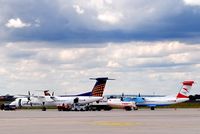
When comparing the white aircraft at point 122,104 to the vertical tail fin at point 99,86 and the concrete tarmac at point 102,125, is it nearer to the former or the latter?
the vertical tail fin at point 99,86

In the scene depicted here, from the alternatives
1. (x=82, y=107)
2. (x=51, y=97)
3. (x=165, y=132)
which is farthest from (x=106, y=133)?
(x=51, y=97)

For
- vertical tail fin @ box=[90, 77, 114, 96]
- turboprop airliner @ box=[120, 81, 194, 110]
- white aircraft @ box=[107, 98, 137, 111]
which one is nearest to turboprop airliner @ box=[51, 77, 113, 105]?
vertical tail fin @ box=[90, 77, 114, 96]

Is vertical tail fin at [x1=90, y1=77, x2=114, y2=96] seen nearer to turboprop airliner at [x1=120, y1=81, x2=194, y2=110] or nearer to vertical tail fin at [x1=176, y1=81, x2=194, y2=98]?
turboprop airliner at [x1=120, y1=81, x2=194, y2=110]

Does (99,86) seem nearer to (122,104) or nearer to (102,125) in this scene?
(122,104)

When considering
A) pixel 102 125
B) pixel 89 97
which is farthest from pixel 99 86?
pixel 102 125

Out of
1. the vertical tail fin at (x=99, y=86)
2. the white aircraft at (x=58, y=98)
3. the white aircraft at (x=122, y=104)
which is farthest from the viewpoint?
the vertical tail fin at (x=99, y=86)

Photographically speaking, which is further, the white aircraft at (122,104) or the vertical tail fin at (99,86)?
the vertical tail fin at (99,86)

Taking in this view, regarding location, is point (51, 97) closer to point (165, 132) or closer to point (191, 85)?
point (191, 85)

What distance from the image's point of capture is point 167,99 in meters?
134

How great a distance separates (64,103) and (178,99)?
27475mm

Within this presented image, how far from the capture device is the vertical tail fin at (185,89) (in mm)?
133000

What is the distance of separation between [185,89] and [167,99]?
16.2 ft

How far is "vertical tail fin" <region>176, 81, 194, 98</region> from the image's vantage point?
133m

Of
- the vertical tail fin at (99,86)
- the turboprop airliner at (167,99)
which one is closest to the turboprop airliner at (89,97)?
the vertical tail fin at (99,86)
